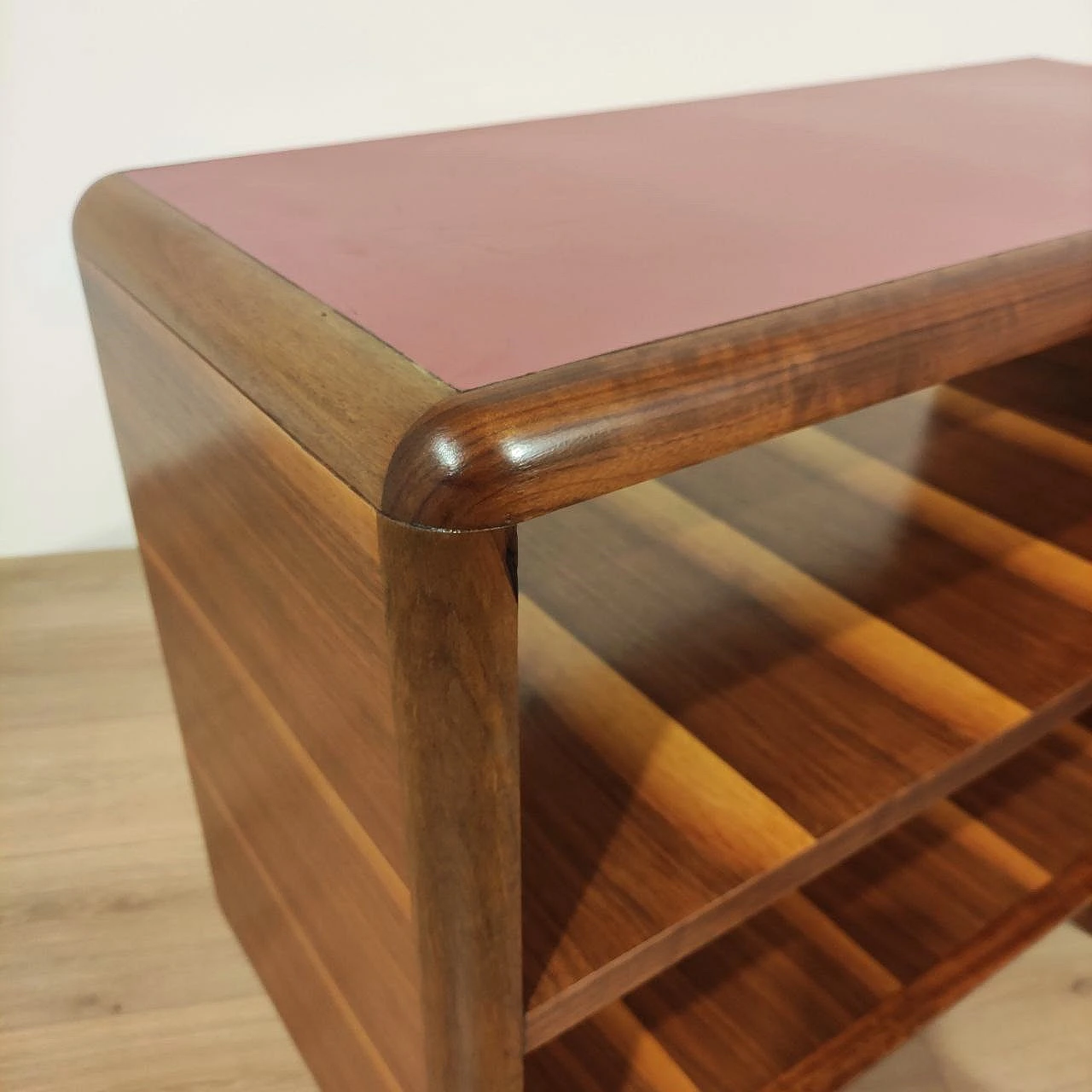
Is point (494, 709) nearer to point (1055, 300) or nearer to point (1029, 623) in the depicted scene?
point (1055, 300)

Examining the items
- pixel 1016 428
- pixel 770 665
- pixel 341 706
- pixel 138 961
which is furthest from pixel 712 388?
pixel 138 961

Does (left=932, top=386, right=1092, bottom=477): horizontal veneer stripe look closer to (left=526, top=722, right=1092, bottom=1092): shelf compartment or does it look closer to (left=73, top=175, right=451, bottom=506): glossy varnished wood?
(left=526, top=722, right=1092, bottom=1092): shelf compartment

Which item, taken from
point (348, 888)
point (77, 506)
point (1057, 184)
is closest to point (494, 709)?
point (348, 888)

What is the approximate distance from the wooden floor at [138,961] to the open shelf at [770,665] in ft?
0.59

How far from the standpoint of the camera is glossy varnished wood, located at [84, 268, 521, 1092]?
35 centimetres

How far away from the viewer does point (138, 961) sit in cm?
84

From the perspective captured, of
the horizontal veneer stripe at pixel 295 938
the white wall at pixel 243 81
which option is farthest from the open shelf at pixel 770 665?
the white wall at pixel 243 81

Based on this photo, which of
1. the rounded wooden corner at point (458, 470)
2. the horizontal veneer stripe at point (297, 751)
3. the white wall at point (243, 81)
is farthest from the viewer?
the white wall at point (243, 81)

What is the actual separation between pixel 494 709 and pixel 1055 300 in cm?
29

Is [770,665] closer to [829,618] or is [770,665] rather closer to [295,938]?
[829,618]

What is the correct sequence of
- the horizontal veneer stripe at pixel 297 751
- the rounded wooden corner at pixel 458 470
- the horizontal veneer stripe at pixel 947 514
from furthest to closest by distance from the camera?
the horizontal veneer stripe at pixel 947 514, the horizontal veneer stripe at pixel 297 751, the rounded wooden corner at pixel 458 470

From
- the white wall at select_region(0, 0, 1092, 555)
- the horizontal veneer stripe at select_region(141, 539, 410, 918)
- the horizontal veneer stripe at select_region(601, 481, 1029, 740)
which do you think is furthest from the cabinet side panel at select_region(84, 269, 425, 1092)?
the white wall at select_region(0, 0, 1092, 555)

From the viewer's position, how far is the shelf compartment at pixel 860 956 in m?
0.66

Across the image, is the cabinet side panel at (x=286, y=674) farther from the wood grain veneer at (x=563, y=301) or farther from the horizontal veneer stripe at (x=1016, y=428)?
the horizontal veneer stripe at (x=1016, y=428)
